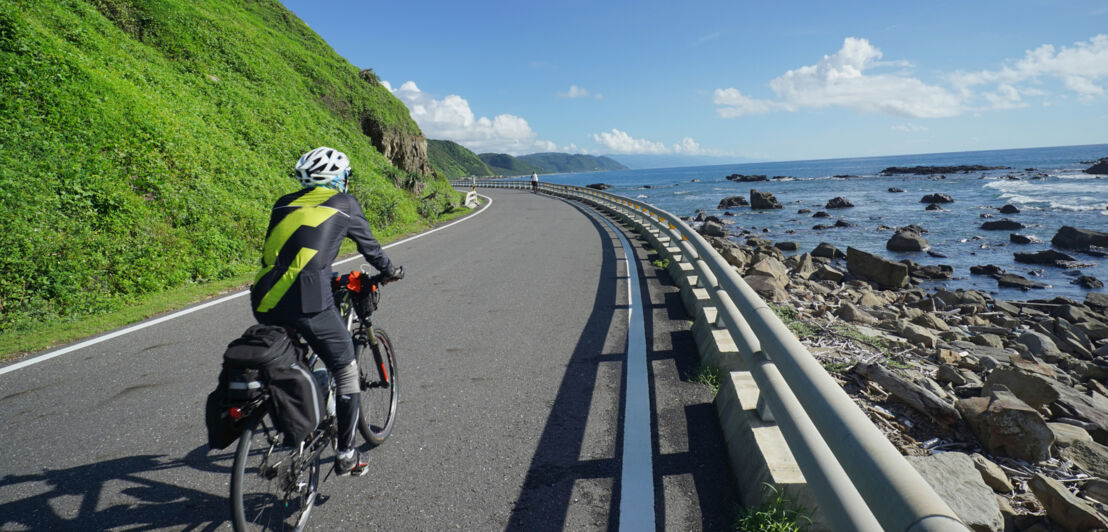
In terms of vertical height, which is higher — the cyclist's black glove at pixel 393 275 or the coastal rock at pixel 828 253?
the cyclist's black glove at pixel 393 275

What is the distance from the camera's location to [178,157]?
1120cm

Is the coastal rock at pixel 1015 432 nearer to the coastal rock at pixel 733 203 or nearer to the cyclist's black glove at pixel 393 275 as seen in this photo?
the cyclist's black glove at pixel 393 275

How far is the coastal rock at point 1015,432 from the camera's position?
3.62 meters

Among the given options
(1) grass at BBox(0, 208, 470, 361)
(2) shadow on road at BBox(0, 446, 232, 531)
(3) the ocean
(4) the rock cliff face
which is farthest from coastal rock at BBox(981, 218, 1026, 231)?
(2) shadow on road at BBox(0, 446, 232, 531)

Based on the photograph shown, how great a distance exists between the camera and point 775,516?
8.39 feet

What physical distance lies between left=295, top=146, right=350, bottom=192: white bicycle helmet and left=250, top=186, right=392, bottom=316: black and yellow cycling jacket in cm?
18

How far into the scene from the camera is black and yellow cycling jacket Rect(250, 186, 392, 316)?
280cm

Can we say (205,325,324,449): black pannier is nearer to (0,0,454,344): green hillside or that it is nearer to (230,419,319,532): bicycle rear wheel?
(230,419,319,532): bicycle rear wheel

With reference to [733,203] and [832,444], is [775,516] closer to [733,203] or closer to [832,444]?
[832,444]

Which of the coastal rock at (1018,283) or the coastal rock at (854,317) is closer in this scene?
the coastal rock at (854,317)

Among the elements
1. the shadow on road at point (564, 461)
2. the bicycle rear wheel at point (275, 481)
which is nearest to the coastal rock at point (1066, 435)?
the shadow on road at point (564, 461)

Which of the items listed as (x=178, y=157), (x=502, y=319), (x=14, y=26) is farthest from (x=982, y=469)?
(x=14, y=26)

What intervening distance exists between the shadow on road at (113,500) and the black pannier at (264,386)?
2.75 ft

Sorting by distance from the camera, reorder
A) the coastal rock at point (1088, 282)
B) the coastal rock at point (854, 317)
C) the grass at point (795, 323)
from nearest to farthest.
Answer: the grass at point (795, 323) < the coastal rock at point (854, 317) < the coastal rock at point (1088, 282)
